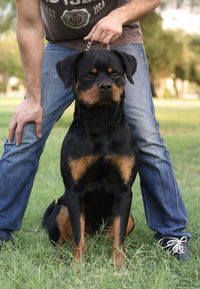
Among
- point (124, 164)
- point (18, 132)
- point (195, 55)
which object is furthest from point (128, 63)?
point (195, 55)

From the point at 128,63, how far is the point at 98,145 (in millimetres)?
623

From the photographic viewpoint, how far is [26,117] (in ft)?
11.0

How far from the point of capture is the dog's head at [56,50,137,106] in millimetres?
2982

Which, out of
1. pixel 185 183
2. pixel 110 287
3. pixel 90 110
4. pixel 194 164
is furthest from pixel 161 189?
pixel 194 164

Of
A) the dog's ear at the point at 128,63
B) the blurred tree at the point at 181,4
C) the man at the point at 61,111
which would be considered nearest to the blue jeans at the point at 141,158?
the man at the point at 61,111

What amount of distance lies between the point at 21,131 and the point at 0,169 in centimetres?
36

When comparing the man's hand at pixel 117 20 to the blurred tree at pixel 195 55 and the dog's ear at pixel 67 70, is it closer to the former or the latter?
the dog's ear at pixel 67 70

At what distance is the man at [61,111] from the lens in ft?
10.9

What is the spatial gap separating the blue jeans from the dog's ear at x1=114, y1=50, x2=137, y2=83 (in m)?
0.18

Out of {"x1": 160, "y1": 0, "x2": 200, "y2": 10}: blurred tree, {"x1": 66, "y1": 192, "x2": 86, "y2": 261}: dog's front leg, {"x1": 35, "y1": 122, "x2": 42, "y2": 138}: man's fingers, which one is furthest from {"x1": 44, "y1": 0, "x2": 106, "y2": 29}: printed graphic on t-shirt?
{"x1": 160, "y1": 0, "x2": 200, "y2": 10}: blurred tree

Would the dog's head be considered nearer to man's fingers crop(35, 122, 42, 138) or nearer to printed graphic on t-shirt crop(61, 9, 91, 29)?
printed graphic on t-shirt crop(61, 9, 91, 29)

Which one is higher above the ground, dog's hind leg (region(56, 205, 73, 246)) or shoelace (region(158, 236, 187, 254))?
dog's hind leg (region(56, 205, 73, 246))

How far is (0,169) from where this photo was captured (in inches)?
136

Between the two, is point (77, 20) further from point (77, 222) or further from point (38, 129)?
point (77, 222)
